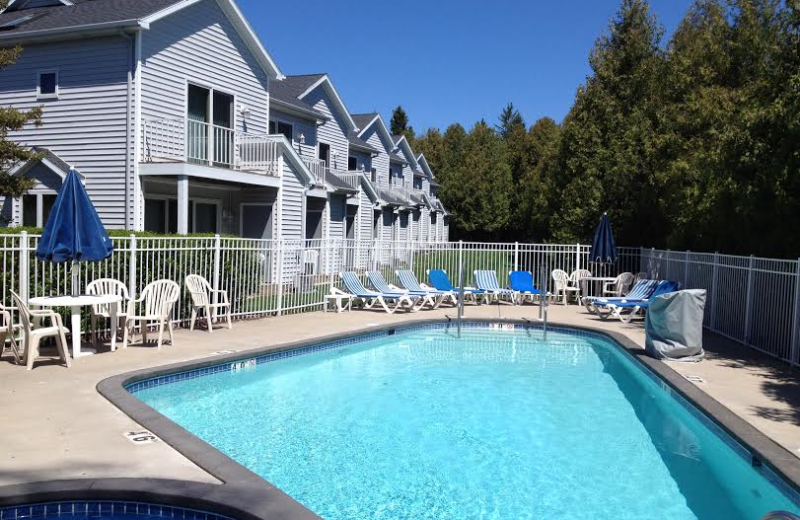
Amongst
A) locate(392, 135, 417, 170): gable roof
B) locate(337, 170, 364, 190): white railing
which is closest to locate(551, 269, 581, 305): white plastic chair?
locate(337, 170, 364, 190): white railing

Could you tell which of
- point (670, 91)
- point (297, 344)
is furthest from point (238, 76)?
point (670, 91)

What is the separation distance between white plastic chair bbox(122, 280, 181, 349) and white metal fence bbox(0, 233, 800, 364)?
0.98ft

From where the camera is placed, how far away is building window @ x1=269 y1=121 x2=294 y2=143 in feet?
74.4

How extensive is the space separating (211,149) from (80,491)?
1386 cm

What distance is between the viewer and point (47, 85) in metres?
16.7

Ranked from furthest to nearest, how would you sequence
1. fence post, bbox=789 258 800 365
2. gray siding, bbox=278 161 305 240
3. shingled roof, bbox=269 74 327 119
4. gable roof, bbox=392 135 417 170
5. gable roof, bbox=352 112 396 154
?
gable roof, bbox=392 135 417 170 → gable roof, bbox=352 112 396 154 → shingled roof, bbox=269 74 327 119 → gray siding, bbox=278 161 305 240 → fence post, bbox=789 258 800 365

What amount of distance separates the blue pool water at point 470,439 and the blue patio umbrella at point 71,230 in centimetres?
207

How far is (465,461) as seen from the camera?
6.29 m

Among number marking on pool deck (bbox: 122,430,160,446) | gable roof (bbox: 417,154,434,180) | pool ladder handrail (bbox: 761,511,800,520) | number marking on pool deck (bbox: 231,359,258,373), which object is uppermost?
gable roof (bbox: 417,154,434,180)

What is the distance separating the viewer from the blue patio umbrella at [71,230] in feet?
28.1

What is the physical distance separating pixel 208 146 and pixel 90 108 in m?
2.84

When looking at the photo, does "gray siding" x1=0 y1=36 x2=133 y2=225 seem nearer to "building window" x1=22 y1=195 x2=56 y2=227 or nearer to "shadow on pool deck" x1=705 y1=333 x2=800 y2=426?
"building window" x1=22 y1=195 x2=56 y2=227

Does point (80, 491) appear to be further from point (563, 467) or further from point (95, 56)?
point (95, 56)

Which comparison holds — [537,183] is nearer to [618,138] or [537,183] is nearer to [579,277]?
[618,138]
